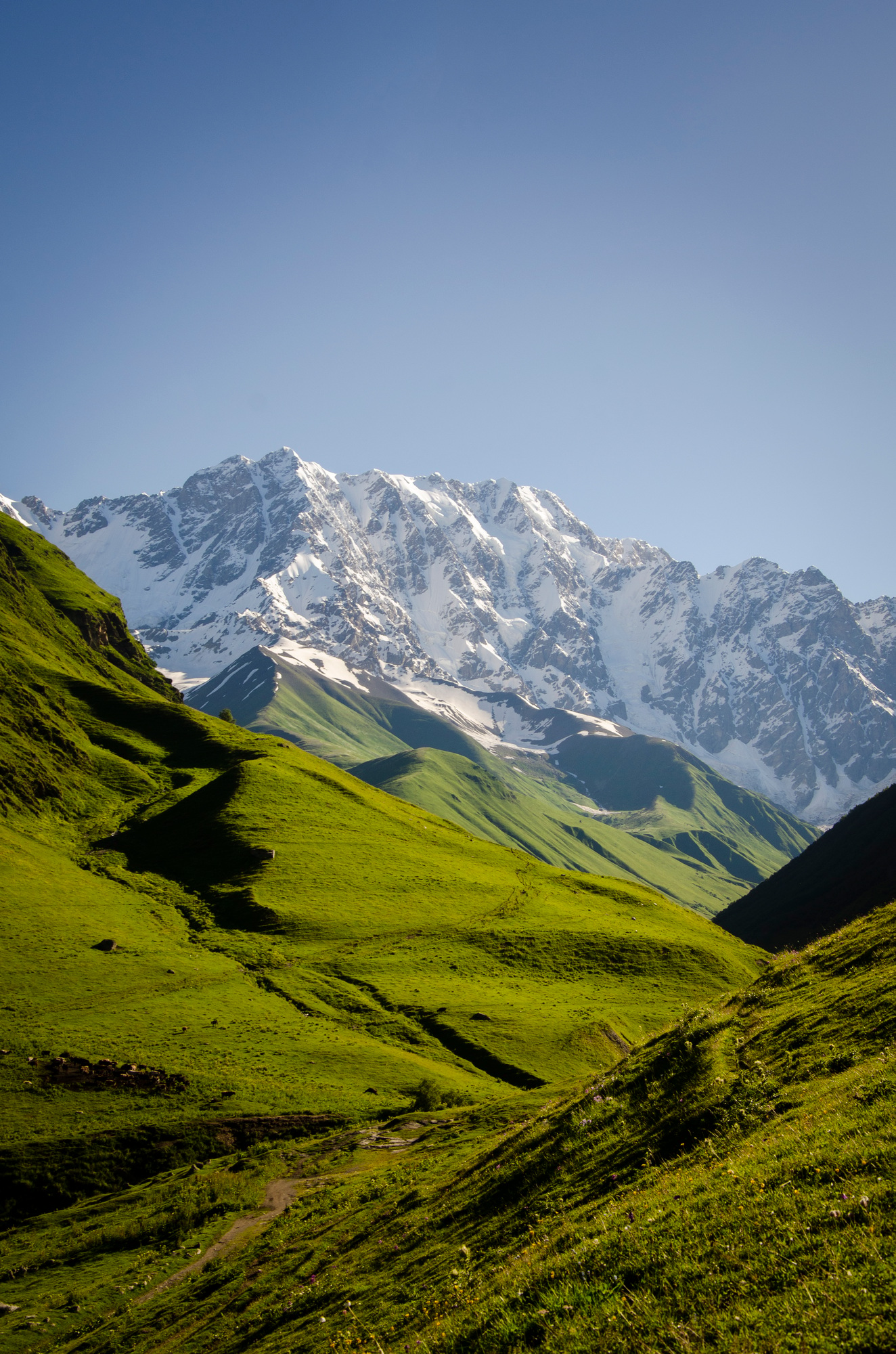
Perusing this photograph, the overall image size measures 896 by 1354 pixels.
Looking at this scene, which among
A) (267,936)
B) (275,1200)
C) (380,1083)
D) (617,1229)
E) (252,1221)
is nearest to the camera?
(617,1229)

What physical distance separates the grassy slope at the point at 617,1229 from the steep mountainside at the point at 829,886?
131 m

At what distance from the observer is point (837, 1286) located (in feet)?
29.5

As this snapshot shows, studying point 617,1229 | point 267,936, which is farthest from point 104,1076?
point 617,1229

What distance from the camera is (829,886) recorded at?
158375mm

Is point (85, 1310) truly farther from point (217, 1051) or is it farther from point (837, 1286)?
point (837, 1286)

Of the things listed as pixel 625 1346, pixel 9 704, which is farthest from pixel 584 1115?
pixel 9 704

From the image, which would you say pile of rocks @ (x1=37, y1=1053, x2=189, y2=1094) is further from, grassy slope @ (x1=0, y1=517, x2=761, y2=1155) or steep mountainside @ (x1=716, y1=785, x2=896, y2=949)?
steep mountainside @ (x1=716, y1=785, x2=896, y2=949)

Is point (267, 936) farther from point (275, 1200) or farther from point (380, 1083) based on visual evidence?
point (275, 1200)

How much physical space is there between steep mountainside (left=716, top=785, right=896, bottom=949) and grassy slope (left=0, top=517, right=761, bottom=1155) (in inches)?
2129

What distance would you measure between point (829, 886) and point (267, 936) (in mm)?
130008

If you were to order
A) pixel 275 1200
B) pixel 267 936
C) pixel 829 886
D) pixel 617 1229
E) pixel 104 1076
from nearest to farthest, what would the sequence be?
pixel 617 1229, pixel 275 1200, pixel 104 1076, pixel 267 936, pixel 829 886

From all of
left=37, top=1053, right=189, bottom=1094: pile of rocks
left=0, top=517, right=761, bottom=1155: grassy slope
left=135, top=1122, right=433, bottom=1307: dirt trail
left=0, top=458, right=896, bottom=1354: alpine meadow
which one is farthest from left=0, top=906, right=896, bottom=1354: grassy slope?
left=0, top=517, right=761, bottom=1155: grassy slope

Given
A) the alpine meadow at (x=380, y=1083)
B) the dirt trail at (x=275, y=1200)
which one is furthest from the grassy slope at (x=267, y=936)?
the dirt trail at (x=275, y=1200)

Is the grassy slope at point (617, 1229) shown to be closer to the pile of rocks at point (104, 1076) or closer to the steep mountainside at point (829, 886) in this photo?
the pile of rocks at point (104, 1076)
